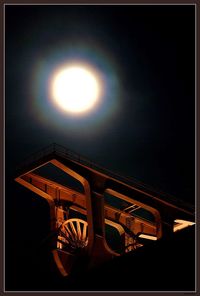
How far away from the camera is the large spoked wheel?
2591cm

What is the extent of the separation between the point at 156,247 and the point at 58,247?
14.5 meters

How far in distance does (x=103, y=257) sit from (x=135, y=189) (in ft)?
16.2

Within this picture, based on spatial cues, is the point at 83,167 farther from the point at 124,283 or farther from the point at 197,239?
the point at 197,239

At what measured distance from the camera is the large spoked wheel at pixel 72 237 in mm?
25906

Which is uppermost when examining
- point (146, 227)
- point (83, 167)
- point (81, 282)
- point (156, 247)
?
point (83, 167)

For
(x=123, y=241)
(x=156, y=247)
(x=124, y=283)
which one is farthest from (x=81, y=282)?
(x=123, y=241)

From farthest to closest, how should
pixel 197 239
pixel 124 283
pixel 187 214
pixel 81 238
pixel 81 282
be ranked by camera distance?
pixel 81 238 → pixel 187 214 → pixel 81 282 → pixel 124 283 → pixel 197 239

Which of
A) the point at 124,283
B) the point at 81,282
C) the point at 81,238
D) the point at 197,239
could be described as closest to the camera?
the point at 197,239

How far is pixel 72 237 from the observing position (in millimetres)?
26750

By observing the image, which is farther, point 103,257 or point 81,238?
point 81,238

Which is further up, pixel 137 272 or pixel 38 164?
pixel 38 164

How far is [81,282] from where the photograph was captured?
16.1 meters

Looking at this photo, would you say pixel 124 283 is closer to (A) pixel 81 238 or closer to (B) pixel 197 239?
(B) pixel 197 239

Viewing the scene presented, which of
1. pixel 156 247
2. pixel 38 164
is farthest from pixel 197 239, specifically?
pixel 38 164
